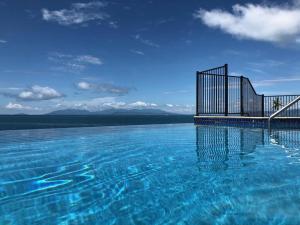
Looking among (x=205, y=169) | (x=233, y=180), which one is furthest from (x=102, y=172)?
(x=233, y=180)

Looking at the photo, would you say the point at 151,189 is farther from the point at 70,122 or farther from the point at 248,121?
the point at 70,122

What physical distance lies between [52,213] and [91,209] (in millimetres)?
453

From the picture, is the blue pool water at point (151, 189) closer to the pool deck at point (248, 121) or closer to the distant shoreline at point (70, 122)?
the pool deck at point (248, 121)

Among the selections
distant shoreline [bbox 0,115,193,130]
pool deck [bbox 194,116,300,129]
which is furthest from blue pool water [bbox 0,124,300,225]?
distant shoreline [bbox 0,115,193,130]

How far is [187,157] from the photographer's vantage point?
23.8 ft

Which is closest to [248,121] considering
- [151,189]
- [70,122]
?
[151,189]

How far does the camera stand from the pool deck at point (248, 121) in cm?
1692

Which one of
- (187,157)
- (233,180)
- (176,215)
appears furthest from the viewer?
(187,157)

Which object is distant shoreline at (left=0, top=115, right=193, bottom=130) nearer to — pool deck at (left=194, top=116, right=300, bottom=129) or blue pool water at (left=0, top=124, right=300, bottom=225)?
pool deck at (left=194, top=116, right=300, bottom=129)

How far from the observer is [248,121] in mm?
18453

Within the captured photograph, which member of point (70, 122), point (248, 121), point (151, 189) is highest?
point (248, 121)

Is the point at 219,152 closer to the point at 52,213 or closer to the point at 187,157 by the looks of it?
the point at 187,157

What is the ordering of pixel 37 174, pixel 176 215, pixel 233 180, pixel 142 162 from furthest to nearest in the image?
pixel 142 162 < pixel 37 174 < pixel 233 180 < pixel 176 215

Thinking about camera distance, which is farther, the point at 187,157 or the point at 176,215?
the point at 187,157
